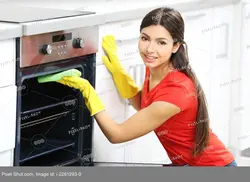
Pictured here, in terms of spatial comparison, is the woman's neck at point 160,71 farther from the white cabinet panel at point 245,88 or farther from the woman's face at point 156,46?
the white cabinet panel at point 245,88

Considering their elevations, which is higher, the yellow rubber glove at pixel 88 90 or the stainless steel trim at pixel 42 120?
the yellow rubber glove at pixel 88 90

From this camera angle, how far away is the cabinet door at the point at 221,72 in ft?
11.1

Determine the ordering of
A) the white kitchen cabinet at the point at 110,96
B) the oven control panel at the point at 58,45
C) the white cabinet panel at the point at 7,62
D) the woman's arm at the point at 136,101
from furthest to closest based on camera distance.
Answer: the woman's arm at the point at 136,101 < the white kitchen cabinet at the point at 110,96 < the oven control panel at the point at 58,45 < the white cabinet panel at the point at 7,62

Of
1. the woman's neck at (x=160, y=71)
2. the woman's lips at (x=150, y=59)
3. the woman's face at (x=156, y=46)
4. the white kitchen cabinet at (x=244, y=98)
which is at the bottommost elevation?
the white kitchen cabinet at (x=244, y=98)

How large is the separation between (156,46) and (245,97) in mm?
1112

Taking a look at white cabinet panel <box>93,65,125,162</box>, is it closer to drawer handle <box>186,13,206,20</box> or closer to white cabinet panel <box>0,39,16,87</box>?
white cabinet panel <box>0,39,16,87</box>

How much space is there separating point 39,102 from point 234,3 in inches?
51.1

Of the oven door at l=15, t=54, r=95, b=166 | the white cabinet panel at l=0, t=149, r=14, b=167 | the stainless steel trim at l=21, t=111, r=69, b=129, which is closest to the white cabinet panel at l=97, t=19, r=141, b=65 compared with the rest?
the oven door at l=15, t=54, r=95, b=166

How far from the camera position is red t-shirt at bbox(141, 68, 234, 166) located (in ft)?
8.30

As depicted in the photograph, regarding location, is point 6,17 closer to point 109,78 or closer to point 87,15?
point 87,15

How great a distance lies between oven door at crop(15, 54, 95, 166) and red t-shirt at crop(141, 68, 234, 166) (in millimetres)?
234

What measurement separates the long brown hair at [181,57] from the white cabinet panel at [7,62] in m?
0.54

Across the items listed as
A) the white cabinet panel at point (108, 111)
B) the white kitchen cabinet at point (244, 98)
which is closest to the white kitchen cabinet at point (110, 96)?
the white cabinet panel at point (108, 111)
